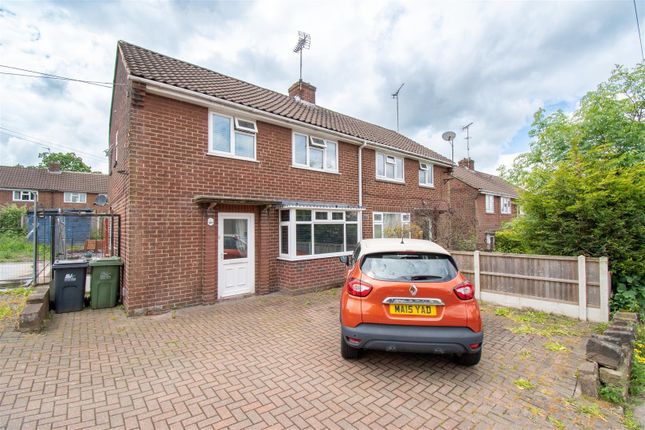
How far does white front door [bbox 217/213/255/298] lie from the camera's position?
22.7ft

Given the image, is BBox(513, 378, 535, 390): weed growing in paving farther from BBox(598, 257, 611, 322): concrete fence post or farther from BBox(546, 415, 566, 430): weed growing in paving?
BBox(598, 257, 611, 322): concrete fence post

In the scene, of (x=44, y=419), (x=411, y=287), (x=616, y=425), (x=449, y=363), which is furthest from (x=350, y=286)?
(x=44, y=419)

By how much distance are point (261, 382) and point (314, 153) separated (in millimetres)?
6994

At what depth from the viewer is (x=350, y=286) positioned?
352 centimetres

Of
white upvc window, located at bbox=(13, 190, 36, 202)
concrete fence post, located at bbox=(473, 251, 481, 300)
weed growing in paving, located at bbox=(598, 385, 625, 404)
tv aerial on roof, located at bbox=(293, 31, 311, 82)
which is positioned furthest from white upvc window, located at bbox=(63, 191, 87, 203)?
weed growing in paving, located at bbox=(598, 385, 625, 404)

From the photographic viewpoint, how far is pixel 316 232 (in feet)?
26.8

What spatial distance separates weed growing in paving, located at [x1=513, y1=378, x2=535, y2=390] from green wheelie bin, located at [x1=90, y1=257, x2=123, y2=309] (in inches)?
286

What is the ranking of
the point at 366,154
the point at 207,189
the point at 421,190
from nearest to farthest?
the point at 207,189 → the point at 366,154 → the point at 421,190

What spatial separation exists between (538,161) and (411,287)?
13768 mm

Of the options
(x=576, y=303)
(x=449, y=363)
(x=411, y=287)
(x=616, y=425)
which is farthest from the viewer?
(x=576, y=303)

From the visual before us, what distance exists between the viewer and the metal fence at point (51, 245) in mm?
6846

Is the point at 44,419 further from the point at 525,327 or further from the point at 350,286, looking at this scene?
the point at 525,327

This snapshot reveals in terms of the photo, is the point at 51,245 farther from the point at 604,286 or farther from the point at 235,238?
the point at 604,286

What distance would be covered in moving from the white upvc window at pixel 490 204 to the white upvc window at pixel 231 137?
1915cm
